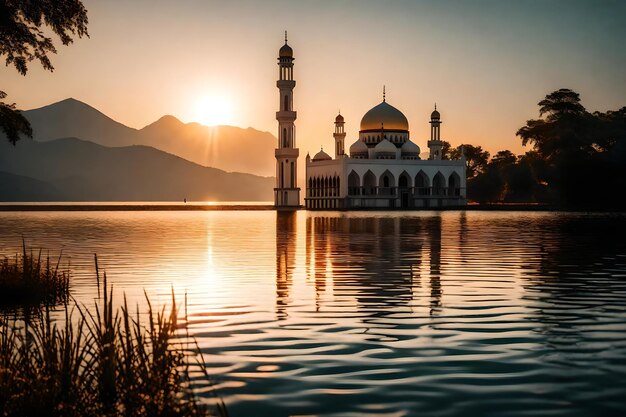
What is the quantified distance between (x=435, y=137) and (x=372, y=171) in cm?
1953

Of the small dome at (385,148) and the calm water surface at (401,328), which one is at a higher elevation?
the small dome at (385,148)

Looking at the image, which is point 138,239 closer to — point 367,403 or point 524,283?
point 524,283

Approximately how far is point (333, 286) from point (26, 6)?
360 inches

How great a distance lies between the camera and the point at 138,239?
36.2 m

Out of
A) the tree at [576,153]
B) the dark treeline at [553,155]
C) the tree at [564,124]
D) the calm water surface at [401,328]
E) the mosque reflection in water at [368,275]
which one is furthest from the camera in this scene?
the tree at [564,124]

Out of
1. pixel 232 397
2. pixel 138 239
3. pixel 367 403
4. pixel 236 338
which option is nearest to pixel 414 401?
pixel 367 403

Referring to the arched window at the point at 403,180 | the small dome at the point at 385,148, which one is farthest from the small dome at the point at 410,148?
the arched window at the point at 403,180

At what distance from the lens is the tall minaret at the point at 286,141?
122 meters

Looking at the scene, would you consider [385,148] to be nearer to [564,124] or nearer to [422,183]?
[422,183]

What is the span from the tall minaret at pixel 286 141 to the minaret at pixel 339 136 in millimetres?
12110

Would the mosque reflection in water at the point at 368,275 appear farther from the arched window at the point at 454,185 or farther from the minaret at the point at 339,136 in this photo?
the minaret at the point at 339,136

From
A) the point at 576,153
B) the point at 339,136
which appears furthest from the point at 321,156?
the point at 576,153

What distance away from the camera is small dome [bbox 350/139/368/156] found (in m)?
123

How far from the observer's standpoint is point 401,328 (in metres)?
11.7
